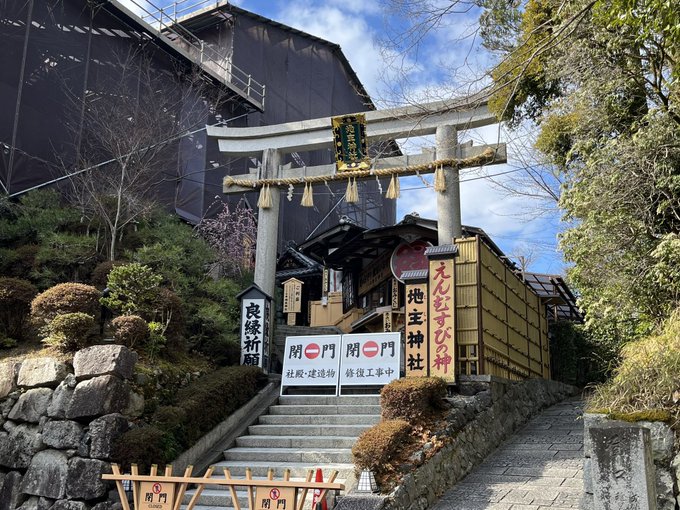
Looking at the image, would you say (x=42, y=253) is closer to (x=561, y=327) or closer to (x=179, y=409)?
(x=179, y=409)

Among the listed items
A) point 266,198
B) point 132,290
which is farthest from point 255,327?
point 266,198

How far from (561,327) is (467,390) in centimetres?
892

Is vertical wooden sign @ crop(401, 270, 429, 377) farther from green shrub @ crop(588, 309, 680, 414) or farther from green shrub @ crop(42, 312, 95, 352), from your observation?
green shrub @ crop(42, 312, 95, 352)

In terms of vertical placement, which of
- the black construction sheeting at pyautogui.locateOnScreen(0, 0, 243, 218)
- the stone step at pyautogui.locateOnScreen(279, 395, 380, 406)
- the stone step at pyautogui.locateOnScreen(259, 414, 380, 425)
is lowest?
the stone step at pyautogui.locateOnScreen(259, 414, 380, 425)

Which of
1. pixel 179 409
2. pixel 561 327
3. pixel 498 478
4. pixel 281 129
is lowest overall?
pixel 498 478

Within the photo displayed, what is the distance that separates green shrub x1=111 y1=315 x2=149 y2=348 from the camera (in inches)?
397

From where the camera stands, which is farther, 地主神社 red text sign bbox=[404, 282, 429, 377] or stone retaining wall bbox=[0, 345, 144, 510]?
地主神社 red text sign bbox=[404, 282, 429, 377]

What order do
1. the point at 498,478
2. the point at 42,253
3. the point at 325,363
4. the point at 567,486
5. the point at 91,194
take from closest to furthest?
the point at 567,486
the point at 498,478
the point at 325,363
the point at 42,253
the point at 91,194

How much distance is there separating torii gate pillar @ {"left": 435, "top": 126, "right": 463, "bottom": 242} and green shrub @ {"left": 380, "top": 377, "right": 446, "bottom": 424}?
16.2ft

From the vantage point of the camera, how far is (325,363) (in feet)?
37.2

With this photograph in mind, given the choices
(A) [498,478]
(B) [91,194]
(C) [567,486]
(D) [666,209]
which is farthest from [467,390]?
(B) [91,194]

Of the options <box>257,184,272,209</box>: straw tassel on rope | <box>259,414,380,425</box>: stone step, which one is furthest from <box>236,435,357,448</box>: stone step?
<box>257,184,272,209</box>: straw tassel on rope

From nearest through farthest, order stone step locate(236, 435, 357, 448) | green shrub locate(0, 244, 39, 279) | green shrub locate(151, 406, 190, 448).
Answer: green shrub locate(151, 406, 190, 448), stone step locate(236, 435, 357, 448), green shrub locate(0, 244, 39, 279)

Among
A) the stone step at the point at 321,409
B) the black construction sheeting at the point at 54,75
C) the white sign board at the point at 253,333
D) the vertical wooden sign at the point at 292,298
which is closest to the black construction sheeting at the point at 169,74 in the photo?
the black construction sheeting at the point at 54,75
